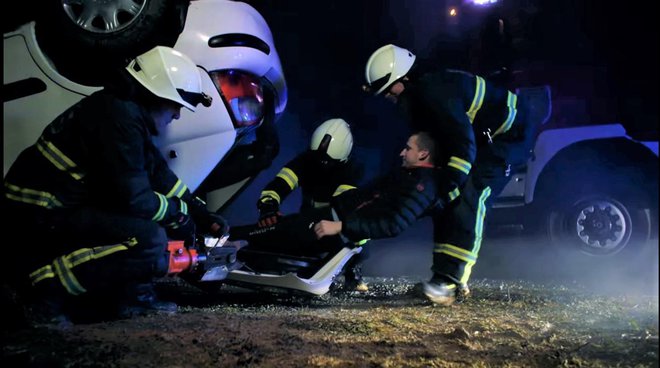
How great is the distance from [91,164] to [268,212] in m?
1.40

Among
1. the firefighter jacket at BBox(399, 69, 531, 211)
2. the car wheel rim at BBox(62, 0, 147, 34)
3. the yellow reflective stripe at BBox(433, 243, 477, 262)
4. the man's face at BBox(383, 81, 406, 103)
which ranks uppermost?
the car wheel rim at BBox(62, 0, 147, 34)

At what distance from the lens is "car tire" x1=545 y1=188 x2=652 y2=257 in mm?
4000

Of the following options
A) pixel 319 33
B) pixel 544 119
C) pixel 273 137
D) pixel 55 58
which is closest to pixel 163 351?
pixel 55 58

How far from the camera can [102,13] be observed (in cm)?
357

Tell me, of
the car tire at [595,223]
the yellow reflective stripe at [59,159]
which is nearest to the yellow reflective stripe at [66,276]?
the yellow reflective stripe at [59,159]

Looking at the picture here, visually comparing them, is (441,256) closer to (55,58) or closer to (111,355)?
(111,355)

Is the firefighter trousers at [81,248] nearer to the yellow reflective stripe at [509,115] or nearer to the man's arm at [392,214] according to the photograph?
the man's arm at [392,214]

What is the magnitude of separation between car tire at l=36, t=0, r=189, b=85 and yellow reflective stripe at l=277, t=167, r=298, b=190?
141cm

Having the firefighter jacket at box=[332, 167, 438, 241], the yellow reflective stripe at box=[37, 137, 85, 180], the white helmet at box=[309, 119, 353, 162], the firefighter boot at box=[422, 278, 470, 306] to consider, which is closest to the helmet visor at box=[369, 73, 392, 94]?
the white helmet at box=[309, 119, 353, 162]

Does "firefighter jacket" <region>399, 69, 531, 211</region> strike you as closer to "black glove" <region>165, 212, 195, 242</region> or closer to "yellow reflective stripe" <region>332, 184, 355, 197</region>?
"yellow reflective stripe" <region>332, 184, 355, 197</region>

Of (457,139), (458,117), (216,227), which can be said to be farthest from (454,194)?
(216,227)

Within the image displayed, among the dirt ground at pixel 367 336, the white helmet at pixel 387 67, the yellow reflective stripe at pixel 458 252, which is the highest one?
the white helmet at pixel 387 67

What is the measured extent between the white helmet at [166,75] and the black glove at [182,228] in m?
0.68

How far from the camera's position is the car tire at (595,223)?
13.1ft
